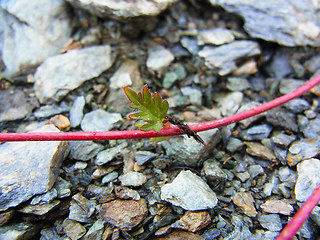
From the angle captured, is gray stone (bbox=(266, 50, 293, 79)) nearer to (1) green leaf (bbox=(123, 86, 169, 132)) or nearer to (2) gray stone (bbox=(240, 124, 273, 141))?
(2) gray stone (bbox=(240, 124, 273, 141))

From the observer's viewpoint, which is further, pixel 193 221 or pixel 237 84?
pixel 237 84

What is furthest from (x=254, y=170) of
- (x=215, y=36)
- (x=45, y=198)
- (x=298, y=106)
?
(x=45, y=198)

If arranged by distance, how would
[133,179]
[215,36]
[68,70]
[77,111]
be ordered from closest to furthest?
1. [133,179]
2. [77,111]
3. [68,70]
4. [215,36]

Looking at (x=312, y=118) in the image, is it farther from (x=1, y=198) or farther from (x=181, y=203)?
(x=1, y=198)

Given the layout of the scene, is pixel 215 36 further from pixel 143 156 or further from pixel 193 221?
pixel 193 221

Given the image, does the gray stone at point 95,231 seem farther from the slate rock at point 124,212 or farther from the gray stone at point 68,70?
the gray stone at point 68,70

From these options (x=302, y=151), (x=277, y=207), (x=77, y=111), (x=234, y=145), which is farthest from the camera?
(x=77, y=111)

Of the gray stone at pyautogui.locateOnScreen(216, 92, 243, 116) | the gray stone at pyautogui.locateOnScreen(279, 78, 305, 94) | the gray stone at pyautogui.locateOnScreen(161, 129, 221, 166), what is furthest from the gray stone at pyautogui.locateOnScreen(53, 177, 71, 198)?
the gray stone at pyautogui.locateOnScreen(279, 78, 305, 94)
